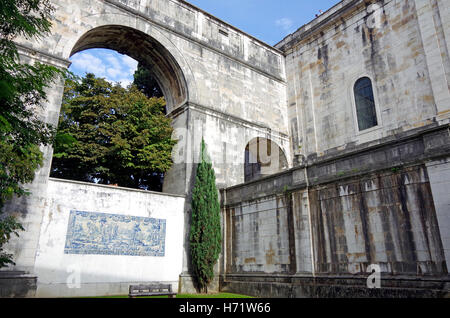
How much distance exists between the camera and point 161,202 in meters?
15.3

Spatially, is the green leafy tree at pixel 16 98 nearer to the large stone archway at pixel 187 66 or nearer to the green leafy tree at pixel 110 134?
the large stone archway at pixel 187 66

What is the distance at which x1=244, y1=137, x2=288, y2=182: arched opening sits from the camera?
69.2 ft

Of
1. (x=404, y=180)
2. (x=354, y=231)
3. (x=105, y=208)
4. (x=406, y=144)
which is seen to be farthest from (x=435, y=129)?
(x=105, y=208)

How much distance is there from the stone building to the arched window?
69mm

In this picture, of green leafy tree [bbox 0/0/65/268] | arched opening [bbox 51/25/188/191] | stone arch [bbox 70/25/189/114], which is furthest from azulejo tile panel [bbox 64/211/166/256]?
stone arch [bbox 70/25/189/114]

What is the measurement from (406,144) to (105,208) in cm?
1079

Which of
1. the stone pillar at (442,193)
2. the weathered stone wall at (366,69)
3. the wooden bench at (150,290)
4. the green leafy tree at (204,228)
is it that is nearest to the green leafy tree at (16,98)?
the wooden bench at (150,290)

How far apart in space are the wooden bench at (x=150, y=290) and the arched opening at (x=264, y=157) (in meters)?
10.7

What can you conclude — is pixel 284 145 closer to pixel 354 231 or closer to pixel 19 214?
pixel 354 231

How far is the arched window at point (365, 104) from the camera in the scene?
1769 cm

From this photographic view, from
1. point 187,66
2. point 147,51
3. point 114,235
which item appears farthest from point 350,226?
point 147,51

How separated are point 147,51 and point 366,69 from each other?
11349 mm

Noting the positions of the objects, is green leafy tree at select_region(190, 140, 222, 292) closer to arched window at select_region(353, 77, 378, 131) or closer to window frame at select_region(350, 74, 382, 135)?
window frame at select_region(350, 74, 382, 135)

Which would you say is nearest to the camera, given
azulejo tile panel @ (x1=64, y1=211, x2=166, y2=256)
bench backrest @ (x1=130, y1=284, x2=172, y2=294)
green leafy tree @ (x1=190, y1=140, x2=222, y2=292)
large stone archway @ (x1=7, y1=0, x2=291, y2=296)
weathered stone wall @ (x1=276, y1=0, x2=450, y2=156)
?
bench backrest @ (x1=130, y1=284, x2=172, y2=294)
